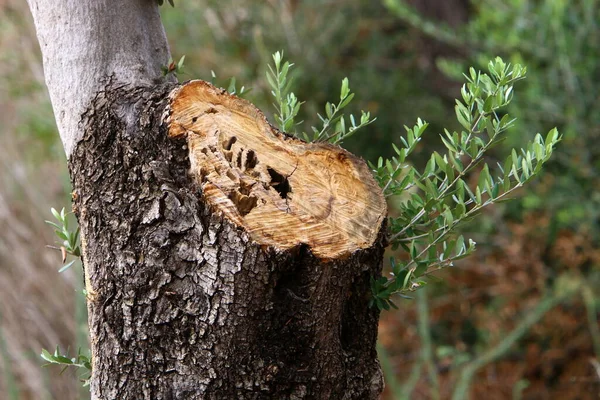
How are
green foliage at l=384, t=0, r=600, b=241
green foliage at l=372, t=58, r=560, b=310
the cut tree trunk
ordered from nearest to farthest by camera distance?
the cut tree trunk < green foliage at l=372, t=58, r=560, b=310 < green foliage at l=384, t=0, r=600, b=241

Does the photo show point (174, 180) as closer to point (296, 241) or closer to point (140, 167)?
point (140, 167)

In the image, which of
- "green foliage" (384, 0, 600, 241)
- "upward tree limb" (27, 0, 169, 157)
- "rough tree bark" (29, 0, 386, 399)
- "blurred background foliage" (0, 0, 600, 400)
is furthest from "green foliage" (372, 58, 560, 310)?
"green foliage" (384, 0, 600, 241)

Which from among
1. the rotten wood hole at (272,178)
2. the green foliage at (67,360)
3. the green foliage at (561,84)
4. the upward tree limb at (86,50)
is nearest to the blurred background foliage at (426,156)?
the green foliage at (561,84)

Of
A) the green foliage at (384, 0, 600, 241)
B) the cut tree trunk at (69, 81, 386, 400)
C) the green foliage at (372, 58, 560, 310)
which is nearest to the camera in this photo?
the cut tree trunk at (69, 81, 386, 400)

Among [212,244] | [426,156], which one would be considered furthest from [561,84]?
[212,244]

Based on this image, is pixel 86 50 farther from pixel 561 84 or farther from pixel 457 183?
pixel 561 84

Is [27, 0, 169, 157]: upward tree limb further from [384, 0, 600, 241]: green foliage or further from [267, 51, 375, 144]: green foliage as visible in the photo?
[384, 0, 600, 241]: green foliage

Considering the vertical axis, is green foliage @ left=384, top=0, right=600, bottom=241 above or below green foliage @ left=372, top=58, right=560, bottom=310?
above

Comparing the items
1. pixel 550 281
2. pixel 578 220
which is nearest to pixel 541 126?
pixel 578 220
